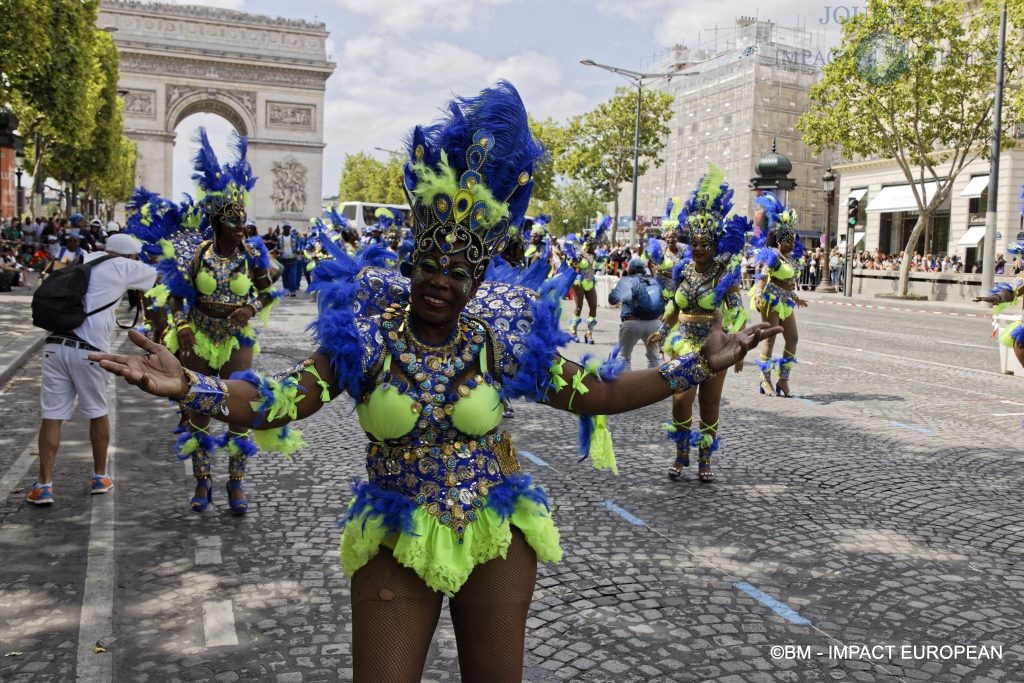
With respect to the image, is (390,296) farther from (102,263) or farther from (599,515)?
(102,263)

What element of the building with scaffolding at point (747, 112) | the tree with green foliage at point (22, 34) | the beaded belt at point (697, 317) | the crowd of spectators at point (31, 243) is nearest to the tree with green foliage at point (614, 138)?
the building with scaffolding at point (747, 112)

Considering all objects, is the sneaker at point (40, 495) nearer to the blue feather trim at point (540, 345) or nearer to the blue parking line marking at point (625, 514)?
the blue parking line marking at point (625, 514)

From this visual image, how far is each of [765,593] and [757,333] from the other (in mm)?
2358

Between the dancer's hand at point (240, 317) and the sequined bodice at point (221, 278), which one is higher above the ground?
the sequined bodice at point (221, 278)

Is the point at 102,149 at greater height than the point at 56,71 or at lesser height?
greater

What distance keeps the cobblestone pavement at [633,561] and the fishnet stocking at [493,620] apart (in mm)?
1171

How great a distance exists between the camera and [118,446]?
26.2 ft

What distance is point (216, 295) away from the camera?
20.6 feet

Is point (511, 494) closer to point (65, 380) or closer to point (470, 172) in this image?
point (470, 172)

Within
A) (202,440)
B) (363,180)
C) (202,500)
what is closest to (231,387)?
(202,440)

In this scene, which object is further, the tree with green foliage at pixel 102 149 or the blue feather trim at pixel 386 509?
the tree with green foliage at pixel 102 149

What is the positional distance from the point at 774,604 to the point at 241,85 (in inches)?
2384

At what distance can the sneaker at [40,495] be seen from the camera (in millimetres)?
6121

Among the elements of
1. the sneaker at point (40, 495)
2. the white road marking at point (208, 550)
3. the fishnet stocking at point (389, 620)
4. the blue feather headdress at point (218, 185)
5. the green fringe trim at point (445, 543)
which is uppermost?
the blue feather headdress at point (218, 185)
